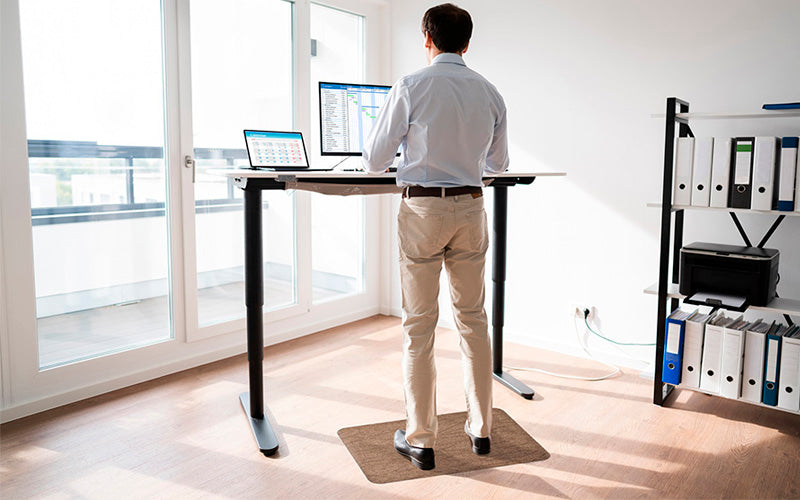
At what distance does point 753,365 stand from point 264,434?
1.99 metres

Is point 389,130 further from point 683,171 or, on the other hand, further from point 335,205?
point 335,205

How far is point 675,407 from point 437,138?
1727 mm

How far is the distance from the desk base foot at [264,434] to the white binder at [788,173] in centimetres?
219

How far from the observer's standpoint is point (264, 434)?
2.41 metres

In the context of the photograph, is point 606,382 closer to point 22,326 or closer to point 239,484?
point 239,484

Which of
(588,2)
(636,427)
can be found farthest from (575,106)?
(636,427)

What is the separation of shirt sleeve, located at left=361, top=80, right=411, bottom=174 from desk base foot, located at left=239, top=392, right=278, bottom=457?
3.58 feet

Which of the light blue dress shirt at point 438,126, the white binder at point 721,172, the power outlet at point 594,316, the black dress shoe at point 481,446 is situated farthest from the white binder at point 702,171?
the black dress shoe at point 481,446

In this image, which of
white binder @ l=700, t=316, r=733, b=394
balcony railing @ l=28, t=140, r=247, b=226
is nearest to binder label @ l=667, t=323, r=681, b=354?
white binder @ l=700, t=316, r=733, b=394

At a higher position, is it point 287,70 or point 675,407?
point 287,70

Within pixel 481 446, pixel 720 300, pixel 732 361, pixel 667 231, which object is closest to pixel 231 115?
pixel 481 446

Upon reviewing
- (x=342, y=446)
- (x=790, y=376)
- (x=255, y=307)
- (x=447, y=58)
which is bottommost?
(x=342, y=446)

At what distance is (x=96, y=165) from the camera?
281 centimetres

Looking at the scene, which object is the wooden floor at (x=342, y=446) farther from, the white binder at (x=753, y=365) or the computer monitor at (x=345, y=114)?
the computer monitor at (x=345, y=114)
